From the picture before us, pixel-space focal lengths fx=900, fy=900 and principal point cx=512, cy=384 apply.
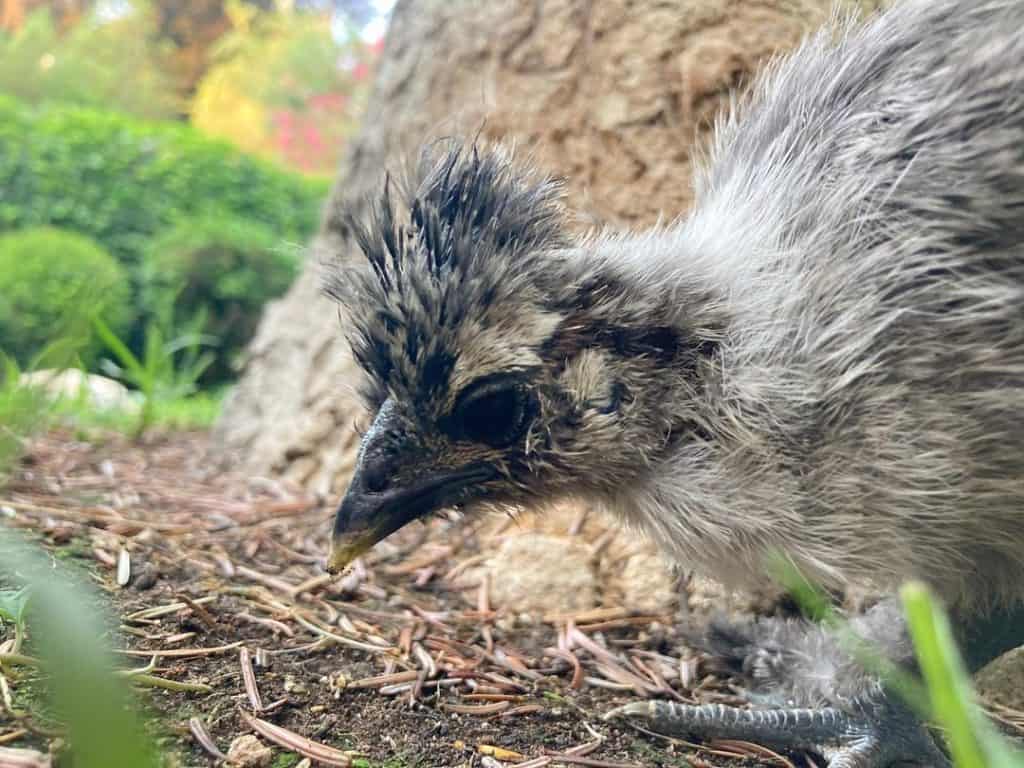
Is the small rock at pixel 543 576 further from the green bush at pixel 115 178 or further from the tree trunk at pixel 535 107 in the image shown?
the green bush at pixel 115 178

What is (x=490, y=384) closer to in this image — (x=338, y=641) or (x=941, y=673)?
(x=338, y=641)

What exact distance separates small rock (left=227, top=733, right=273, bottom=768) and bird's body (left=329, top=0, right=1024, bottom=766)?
0.53m

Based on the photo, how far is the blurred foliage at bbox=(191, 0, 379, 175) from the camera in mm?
19250

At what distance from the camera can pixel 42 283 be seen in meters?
8.97

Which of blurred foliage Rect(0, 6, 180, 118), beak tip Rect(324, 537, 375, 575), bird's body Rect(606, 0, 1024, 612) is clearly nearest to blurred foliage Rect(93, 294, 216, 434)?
beak tip Rect(324, 537, 375, 575)

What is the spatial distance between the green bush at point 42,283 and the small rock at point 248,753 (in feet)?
24.2

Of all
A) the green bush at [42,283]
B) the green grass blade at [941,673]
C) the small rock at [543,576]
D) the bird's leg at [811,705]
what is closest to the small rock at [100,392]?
the green bush at [42,283]

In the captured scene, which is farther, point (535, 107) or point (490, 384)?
point (535, 107)

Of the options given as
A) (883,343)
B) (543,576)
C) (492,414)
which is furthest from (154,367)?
(883,343)

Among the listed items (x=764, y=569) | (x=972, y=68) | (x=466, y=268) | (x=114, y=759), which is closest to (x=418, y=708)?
(x=764, y=569)

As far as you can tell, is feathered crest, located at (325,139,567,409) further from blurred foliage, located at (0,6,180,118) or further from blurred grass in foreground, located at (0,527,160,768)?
blurred foliage, located at (0,6,180,118)

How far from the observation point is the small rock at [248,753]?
1525 millimetres

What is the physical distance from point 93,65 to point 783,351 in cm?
1827

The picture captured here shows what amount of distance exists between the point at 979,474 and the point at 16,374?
308cm
